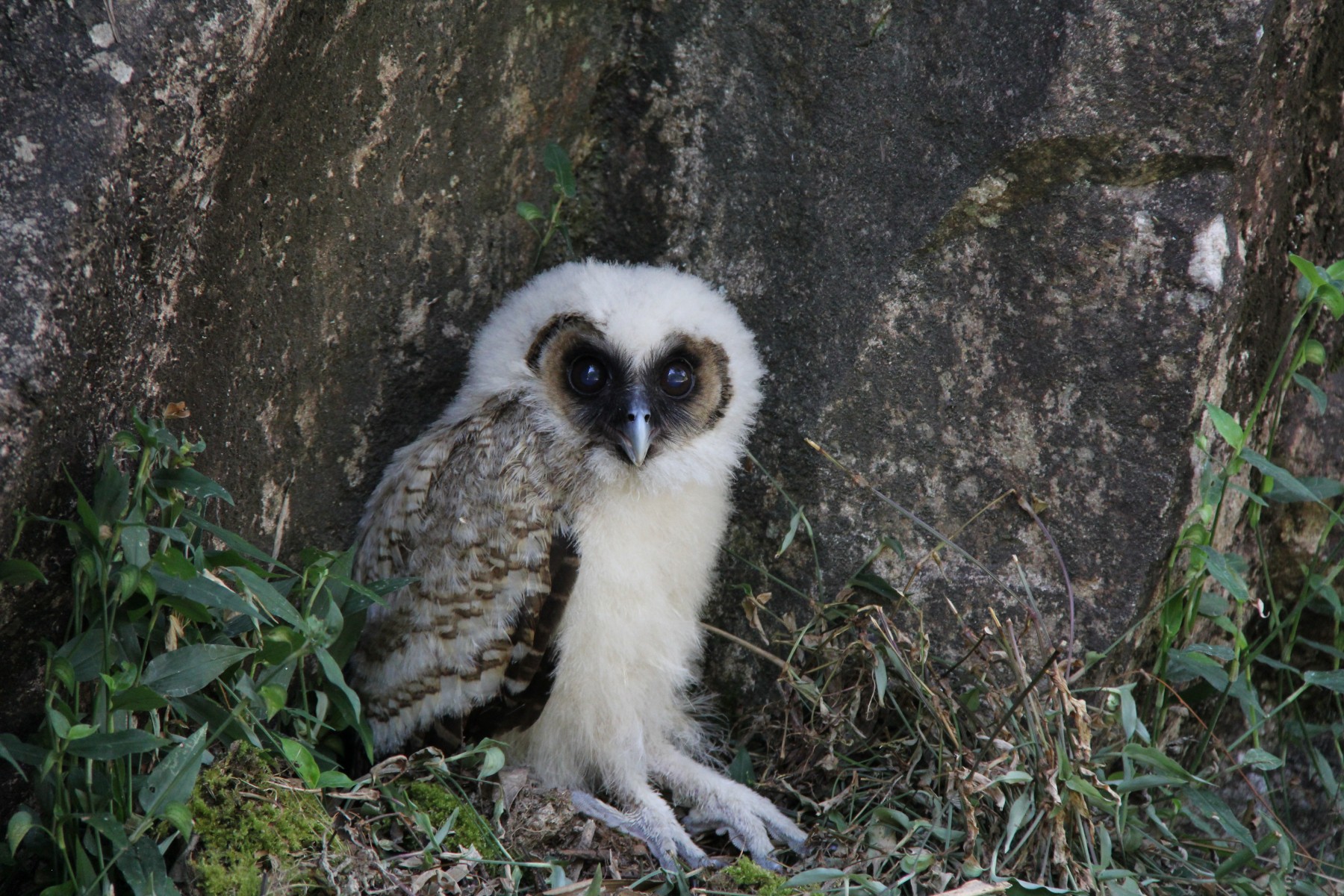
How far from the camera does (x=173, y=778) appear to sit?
1929 millimetres

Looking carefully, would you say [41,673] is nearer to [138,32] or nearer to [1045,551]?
[138,32]

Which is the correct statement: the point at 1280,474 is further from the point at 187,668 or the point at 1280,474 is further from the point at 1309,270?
the point at 187,668

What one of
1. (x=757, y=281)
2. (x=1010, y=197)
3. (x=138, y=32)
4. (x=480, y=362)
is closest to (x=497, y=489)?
(x=480, y=362)

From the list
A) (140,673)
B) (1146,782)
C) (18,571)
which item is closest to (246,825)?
(140,673)

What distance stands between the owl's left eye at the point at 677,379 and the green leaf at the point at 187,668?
3.83 feet

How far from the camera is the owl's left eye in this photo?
2725mm

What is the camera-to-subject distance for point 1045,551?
8.79 ft

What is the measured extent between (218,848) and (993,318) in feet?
6.57

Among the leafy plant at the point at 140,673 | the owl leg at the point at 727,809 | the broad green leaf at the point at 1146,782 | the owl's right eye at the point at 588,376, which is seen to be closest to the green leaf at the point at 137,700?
the leafy plant at the point at 140,673

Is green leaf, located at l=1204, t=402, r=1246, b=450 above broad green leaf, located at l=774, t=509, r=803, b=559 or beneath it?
above

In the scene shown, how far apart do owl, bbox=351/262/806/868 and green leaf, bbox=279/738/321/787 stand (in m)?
0.47

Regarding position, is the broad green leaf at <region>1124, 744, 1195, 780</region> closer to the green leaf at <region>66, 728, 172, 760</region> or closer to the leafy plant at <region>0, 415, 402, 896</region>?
the leafy plant at <region>0, 415, 402, 896</region>

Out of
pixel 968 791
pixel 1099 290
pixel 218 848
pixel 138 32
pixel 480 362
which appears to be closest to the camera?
pixel 138 32

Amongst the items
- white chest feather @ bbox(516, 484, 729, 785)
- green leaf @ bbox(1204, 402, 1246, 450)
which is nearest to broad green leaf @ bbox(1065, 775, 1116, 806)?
green leaf @ bbox(1204, 402, 1246, 450)
